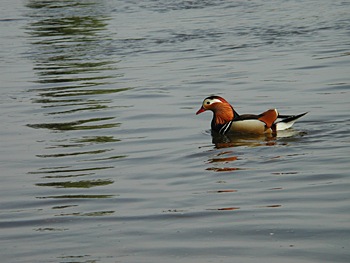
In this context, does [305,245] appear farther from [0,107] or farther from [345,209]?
[0,107]

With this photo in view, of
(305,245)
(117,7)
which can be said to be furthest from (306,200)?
(117,7)

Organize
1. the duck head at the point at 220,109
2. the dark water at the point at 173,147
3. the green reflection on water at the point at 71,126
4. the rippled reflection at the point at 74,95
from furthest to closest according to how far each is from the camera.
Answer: the green reflection on water at the point at 71,126 → the duck head at the point at 220,109 → the rippled reflection at the point at 74,95 → the dark water at the point at 173,147

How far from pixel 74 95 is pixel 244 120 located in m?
5.29

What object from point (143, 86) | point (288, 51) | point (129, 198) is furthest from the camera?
point (288, 51)

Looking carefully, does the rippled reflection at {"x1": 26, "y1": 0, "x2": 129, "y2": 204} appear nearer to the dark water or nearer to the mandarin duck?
the dark water

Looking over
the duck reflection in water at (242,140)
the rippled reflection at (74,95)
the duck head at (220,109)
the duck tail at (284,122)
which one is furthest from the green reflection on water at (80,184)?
the duck head at (220,109)

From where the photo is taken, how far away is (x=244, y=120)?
512 inches

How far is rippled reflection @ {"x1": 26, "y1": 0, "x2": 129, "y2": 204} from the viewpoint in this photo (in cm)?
1077

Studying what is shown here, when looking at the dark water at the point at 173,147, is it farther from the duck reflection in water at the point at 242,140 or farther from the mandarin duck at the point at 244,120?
the mandarin duck at the point at 244,120

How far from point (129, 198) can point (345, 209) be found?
2.17 meters

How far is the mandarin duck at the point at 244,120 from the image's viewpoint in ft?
41.7

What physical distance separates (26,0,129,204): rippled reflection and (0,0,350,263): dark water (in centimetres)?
4

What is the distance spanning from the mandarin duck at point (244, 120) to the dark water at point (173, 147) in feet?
0.58

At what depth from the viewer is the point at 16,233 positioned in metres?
7.89
